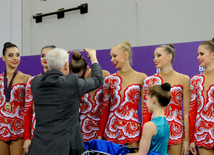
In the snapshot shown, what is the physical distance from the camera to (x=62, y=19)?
567 cm

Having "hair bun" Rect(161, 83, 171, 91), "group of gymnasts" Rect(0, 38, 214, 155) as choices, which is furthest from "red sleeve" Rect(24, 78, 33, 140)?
"hair bun" Rect(161, 83, 171, 91)

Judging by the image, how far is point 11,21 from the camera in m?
6.13

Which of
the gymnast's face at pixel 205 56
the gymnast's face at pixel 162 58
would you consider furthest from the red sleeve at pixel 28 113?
the gymnast's face at pixel 205 56

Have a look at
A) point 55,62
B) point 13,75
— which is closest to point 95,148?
point 55,62

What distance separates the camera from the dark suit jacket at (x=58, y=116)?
1766mm

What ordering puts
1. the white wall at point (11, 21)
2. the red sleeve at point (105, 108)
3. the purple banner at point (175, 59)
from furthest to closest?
the white wall at point (11, 21) < the purple banner at point (175, 59) < the red sleeve at point (105, 108)

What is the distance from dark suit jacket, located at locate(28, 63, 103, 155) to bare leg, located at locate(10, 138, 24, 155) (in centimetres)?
111

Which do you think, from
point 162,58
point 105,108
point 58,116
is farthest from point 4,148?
point 162,58

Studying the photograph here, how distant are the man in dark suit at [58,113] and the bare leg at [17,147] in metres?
1.11

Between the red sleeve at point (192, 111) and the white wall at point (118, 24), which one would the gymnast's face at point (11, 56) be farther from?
the white wall at point (118, 24)

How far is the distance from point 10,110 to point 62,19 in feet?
10.6

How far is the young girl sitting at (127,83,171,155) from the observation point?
165cm

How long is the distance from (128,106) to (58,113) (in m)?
0.92

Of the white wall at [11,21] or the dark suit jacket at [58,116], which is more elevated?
the white wall at [11,21]
